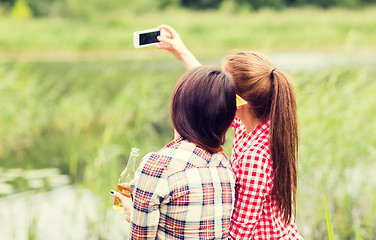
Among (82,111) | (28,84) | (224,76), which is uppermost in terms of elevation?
(224,76)

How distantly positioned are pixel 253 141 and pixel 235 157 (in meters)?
0.09

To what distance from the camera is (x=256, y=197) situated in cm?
127

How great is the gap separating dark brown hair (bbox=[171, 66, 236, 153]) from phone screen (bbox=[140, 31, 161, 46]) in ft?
1.26

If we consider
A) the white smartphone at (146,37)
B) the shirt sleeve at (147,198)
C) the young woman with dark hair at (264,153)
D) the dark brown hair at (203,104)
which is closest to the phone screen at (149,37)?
the white smartphone at (146,37)

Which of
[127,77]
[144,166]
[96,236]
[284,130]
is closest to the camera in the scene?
[144,166]

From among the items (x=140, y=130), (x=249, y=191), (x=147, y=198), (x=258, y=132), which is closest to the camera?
(x=147, y=198)

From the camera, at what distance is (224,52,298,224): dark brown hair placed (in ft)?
4.33

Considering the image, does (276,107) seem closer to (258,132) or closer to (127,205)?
(258,132)

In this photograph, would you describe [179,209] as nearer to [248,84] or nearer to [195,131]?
[195,131]

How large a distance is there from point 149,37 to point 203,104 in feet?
1.58

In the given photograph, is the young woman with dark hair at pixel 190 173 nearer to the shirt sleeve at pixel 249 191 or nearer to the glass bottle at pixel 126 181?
the shirt sleeve at pixel 249 191

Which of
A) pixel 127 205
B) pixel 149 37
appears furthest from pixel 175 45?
pixel 127 205

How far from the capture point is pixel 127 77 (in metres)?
8.22

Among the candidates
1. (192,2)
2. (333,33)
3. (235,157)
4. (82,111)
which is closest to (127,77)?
(82,111)
